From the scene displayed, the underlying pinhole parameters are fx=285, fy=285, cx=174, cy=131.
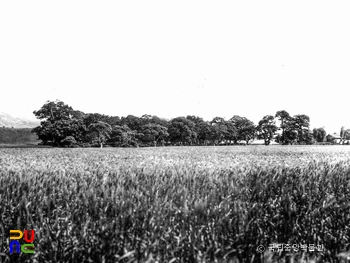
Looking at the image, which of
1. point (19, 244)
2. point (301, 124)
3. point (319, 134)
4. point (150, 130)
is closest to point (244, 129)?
point (301, 124)

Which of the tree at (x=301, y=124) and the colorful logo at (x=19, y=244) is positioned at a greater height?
the tree at (x=301, y=124)

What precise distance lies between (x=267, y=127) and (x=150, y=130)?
1758 inches

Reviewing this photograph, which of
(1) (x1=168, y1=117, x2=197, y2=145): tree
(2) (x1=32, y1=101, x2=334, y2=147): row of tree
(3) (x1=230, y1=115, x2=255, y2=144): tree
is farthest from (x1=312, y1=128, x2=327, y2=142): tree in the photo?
(1) (x1=168, y1=117, x2=197, y2=145): tree

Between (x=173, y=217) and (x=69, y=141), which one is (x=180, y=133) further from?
(x=173, y=217)

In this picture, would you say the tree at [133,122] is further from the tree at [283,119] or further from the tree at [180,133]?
the tree at [283,119]

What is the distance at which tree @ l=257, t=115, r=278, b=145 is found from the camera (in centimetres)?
10269

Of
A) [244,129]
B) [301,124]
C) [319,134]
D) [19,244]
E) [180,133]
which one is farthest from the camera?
[319,134]

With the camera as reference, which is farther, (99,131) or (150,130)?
(150,130)

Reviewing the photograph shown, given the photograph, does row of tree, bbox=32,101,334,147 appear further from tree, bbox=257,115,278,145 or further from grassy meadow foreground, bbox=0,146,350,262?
grassy meadow foreground, bbox=0,146,350,262

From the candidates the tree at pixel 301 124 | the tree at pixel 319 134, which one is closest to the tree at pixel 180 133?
the tree at pixel 301 124

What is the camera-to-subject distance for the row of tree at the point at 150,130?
67.6 metres

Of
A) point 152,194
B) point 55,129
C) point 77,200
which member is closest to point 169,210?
point 152,194

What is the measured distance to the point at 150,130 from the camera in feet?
292

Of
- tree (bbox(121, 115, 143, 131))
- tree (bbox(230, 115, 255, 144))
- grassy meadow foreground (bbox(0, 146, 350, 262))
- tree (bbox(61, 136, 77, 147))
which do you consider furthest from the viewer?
tree (bbox(230, 115, 255, 144))
